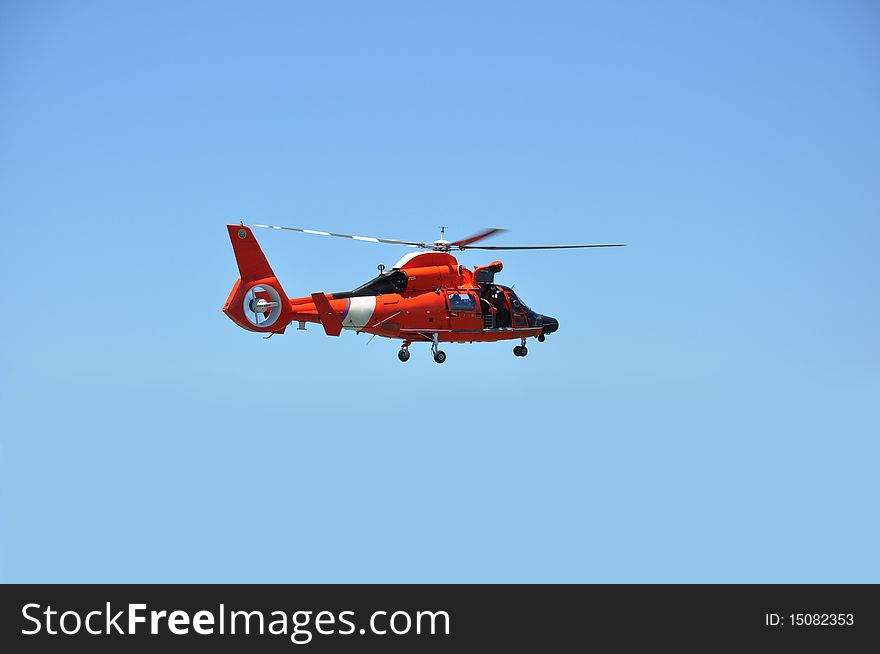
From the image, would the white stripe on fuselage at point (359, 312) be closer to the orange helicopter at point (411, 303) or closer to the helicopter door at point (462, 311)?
the orange helicopter at point (411, 303)

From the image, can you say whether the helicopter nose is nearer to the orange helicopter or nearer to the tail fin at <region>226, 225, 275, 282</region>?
the orange helicopter

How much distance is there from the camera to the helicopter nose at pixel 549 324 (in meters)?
63.0

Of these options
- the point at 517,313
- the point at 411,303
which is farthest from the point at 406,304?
the point at 517,313

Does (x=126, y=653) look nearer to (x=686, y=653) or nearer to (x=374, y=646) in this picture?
(x=374, y=646)

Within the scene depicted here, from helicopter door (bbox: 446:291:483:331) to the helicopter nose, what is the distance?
16.3 ft

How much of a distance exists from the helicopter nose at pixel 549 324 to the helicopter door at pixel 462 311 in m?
4.96

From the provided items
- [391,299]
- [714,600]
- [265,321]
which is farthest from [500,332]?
[714,600]

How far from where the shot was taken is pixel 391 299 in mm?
56250

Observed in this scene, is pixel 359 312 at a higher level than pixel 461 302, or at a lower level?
lower

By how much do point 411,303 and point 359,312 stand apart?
10.2ft

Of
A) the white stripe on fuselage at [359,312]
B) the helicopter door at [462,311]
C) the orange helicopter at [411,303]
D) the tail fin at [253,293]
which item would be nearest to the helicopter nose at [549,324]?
the orange helicopter at [411,303]

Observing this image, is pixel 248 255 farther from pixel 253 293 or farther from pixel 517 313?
pixel 517 313

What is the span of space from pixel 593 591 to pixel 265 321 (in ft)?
119

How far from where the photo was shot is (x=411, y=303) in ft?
186
